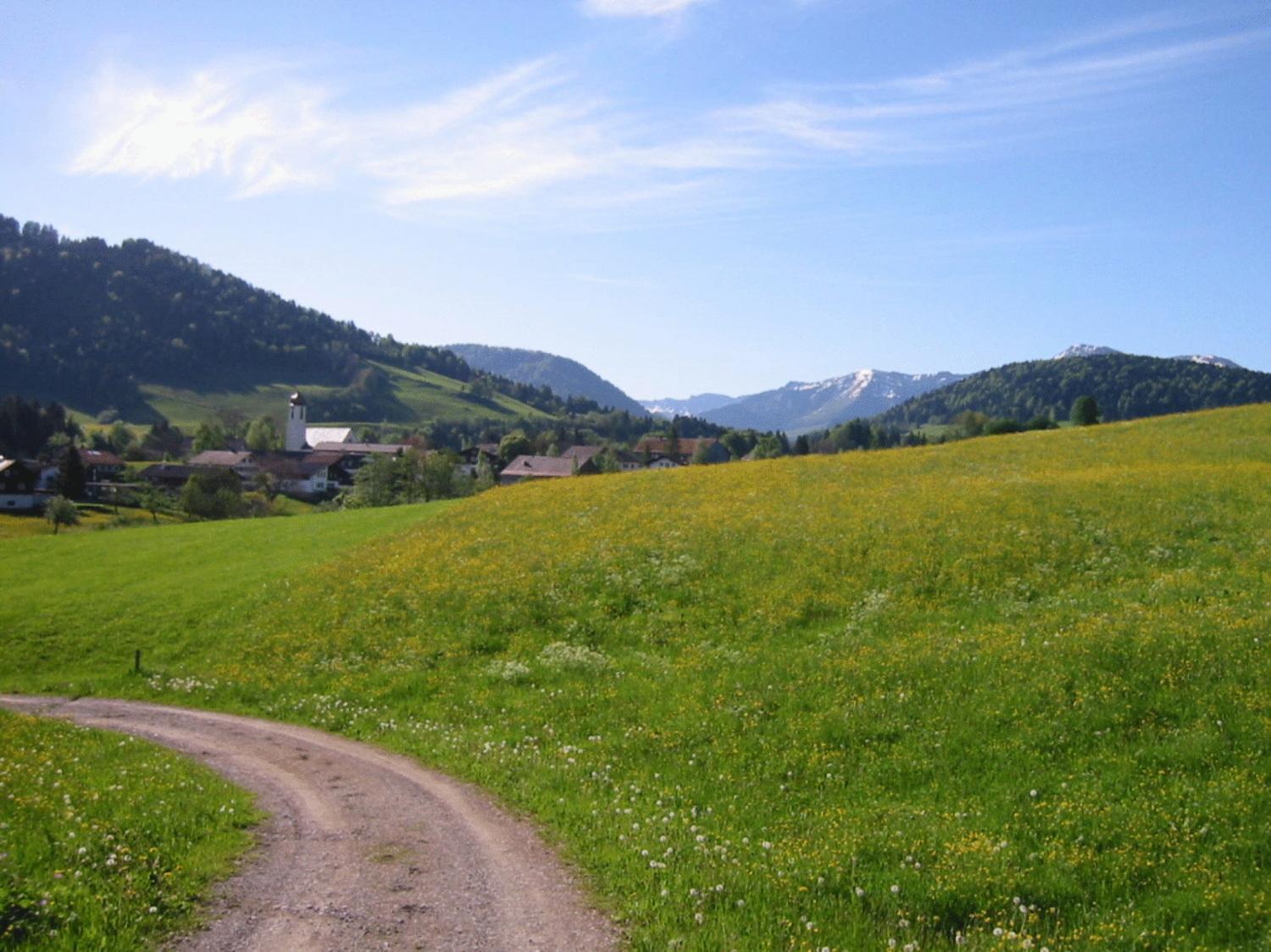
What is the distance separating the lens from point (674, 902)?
10.9 meters

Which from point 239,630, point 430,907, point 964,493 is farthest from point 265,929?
point 964,493

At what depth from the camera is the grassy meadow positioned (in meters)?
11.4

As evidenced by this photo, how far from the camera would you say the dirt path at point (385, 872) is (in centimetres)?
1012

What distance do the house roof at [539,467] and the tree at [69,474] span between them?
2622 inches

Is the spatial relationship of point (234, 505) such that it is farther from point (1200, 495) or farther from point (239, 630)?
point (1200, 495)

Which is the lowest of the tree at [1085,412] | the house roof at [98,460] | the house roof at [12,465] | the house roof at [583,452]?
the house roof at [12,465]

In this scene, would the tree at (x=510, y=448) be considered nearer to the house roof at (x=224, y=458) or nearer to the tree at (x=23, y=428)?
the house roof at (x=224, y=458)

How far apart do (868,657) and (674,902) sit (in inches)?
443

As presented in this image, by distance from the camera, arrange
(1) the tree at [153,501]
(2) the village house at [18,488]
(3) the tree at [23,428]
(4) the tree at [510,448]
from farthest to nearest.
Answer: (4) the tree at [510,448] → (3) the tree at [23,428] → (2) the village house at [18,488] → (1) the tree at [153,501]

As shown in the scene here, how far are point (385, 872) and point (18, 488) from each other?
536 feet

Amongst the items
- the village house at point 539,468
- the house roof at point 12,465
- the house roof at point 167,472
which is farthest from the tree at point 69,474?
the village house at point 539,468

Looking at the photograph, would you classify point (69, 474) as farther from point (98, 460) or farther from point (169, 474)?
point (98, 460)

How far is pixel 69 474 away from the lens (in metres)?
138

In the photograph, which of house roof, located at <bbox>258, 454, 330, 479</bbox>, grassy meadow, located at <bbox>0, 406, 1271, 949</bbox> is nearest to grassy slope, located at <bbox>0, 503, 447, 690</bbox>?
grassy meadow, located at <bbox>0, 406, 1271, 949</bbox>
